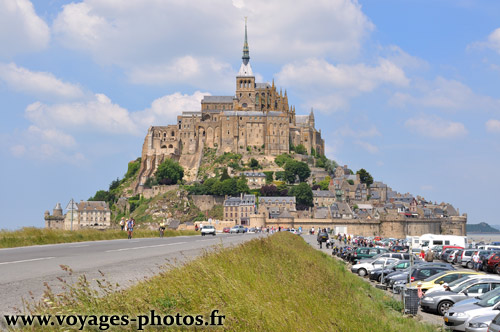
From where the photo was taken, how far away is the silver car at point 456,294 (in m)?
19.2

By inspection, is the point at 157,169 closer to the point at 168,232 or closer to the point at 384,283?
the point at 168,232

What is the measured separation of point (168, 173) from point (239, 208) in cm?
2694

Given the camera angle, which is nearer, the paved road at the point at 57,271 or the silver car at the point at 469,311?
the paved road at the point at 57,271

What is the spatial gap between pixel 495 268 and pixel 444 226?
102 m

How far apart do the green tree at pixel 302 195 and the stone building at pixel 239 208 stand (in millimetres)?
10159

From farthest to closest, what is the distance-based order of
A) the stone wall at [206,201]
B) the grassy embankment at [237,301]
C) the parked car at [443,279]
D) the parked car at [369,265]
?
the stone wall at [206,201] < the parked car at [369,265] < the parked car at [443,279] < the grassy embankment at [237,301]

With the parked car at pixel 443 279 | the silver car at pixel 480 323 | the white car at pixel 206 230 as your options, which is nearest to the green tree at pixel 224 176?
the white car at pixel 206 230

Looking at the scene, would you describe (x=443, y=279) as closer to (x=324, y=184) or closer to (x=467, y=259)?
(x=467, y=259)

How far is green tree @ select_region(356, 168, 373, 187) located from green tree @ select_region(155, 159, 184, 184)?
A: 47.5 m

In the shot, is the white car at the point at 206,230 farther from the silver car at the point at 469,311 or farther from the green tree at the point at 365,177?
the green tree at the point at 365,177

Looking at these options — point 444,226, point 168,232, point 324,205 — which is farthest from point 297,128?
point 168,232

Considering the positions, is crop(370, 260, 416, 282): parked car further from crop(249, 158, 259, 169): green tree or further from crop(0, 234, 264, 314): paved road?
crop(249, 158, 259, 169): green tree

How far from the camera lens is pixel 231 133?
15050 cm

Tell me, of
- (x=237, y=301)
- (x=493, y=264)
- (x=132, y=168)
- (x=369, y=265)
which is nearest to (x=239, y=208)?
(x=132, y=168)
